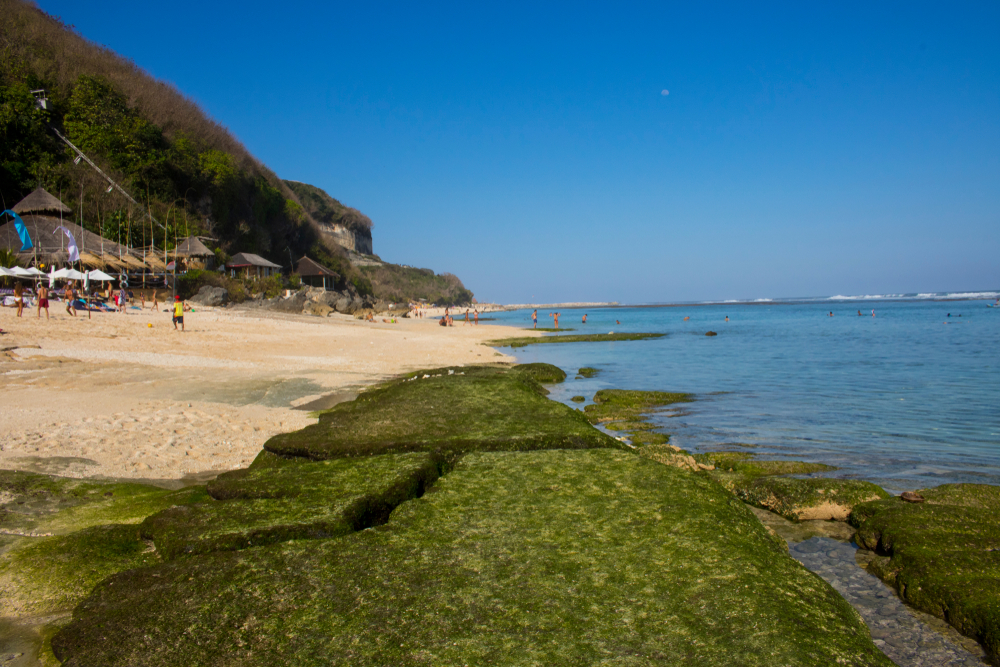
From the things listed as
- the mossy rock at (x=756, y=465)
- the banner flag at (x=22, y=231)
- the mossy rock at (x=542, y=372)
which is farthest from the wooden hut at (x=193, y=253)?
the mossy rock at (x=756, y=465)

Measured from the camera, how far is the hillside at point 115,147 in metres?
36.5

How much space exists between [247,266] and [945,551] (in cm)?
5240

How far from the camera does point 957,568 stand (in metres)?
3.91

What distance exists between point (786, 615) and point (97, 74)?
55333 millimetres

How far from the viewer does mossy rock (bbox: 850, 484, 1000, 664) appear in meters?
3.52

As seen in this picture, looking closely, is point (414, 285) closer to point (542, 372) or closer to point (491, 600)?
point (542, 372)

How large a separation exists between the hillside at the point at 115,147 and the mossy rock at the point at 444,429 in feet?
120

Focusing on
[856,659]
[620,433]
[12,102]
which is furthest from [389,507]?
[12,102]

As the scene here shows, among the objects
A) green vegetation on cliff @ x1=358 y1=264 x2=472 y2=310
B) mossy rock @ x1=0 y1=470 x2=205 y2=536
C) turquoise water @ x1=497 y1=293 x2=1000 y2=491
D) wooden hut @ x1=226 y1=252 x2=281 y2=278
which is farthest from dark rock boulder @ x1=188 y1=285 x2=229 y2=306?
green vegetation on cliff @ x1=358 y1=264 x2=472 y2=310

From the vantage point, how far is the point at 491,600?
254cm

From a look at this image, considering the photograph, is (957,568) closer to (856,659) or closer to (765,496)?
(765,496)

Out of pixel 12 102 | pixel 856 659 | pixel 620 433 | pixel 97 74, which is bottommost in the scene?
pixel 620 433

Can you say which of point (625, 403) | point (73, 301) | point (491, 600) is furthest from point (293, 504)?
point (73, 301)

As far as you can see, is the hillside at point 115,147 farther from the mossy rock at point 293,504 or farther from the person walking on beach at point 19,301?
the mossy rock at point 293,504
